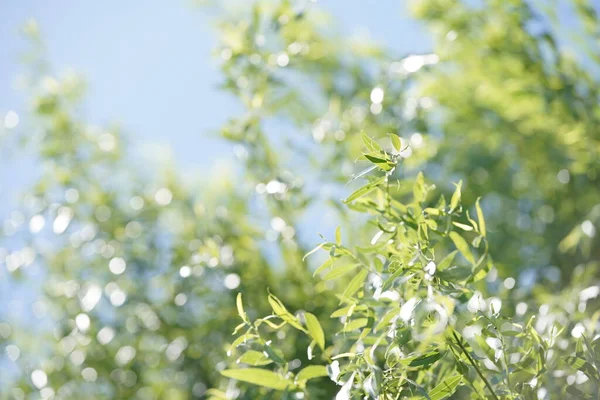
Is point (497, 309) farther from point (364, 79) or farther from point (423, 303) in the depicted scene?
point (364, 79)

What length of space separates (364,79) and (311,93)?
0.12 meters

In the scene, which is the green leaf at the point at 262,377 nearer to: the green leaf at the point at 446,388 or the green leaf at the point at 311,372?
the green leaf at the point at 311,372

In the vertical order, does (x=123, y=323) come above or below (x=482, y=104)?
below

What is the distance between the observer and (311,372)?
51cm

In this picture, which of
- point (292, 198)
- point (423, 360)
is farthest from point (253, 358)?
point (292, 198)

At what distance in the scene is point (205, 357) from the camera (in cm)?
104

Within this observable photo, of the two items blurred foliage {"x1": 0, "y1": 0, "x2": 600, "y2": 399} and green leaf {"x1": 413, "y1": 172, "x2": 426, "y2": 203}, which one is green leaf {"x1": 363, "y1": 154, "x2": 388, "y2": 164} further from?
blurred foliage {"x1": 0, "y1": 0, "x2": 600, "y2": 399}

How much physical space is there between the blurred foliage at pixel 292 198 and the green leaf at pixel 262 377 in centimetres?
14

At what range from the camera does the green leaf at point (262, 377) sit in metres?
0.49

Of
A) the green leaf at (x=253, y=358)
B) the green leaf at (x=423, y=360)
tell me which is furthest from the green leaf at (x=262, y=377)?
the green leaf at (x=423, y=360)

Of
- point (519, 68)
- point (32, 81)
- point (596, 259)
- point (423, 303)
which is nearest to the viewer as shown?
point (423, 303)

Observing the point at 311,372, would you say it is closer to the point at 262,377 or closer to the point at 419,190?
the point at 262,377

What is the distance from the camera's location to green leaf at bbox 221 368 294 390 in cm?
49

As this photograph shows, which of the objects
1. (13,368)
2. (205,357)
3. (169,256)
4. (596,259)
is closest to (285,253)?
(205,357)
